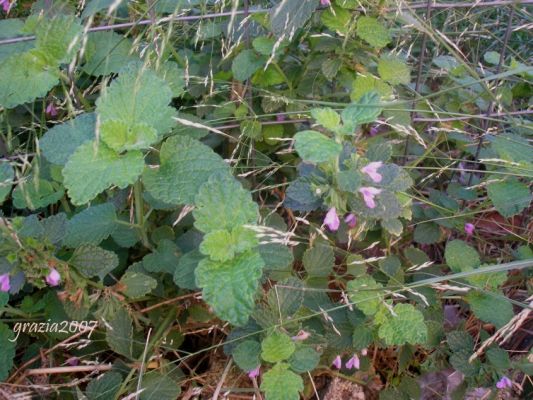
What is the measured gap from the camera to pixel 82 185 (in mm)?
979

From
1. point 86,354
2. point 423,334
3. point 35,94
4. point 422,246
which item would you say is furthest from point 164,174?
point 422,246

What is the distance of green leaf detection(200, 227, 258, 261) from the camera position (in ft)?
3.19

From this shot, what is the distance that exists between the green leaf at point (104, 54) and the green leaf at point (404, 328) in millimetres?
856

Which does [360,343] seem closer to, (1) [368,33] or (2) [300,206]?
(2) [300,206]

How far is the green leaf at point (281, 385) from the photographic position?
1.06m

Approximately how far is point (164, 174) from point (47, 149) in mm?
227

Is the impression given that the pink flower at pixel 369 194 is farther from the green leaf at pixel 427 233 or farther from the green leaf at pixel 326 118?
the green leaf at pixel 427 233

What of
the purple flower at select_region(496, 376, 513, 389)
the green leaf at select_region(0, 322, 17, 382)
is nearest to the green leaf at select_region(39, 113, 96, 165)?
the green leaf at select_region(0, 322, 17, 382)

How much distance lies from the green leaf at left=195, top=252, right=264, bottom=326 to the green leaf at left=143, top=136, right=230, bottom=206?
5.3 inches

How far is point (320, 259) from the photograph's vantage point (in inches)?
50.4

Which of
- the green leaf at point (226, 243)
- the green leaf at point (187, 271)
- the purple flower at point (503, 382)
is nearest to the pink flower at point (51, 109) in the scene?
the green leaf at point (187, 271)

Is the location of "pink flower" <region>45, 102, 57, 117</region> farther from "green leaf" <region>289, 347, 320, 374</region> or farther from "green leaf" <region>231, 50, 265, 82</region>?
"green leaf" <region>289, 347, 320, 374</region>

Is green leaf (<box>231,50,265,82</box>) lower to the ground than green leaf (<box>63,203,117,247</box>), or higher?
higher

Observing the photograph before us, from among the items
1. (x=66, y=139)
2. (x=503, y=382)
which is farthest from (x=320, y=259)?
(x=66, y=139)
